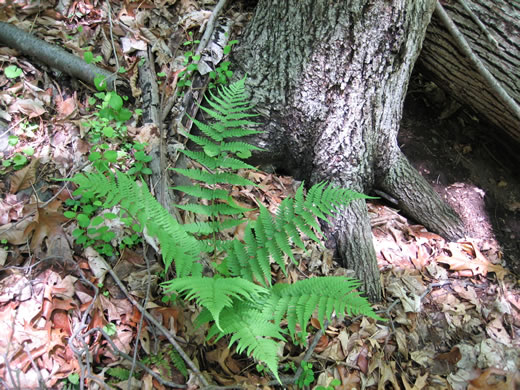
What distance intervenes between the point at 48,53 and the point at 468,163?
3.80m

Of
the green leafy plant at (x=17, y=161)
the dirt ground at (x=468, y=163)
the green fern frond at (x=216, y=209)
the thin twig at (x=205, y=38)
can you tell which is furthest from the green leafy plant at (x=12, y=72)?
the dirt ground at (x=468, y=163)

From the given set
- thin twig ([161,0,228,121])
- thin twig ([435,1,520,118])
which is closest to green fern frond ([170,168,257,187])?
thin twig ([161,0,228,121])

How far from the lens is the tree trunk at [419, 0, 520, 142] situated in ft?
9.98

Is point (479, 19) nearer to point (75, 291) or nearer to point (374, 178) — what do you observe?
point (374, 178)

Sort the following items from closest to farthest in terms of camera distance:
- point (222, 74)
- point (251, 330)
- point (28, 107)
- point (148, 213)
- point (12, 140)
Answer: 1. point (251, 330)
2. point (148, 213)
3. point (12, 140)
4. point (28, 107)
5. point (222, 74)

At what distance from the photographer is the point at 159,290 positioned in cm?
223

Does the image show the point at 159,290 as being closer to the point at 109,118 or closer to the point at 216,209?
the point at 216,209

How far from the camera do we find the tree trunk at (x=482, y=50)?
3.04m

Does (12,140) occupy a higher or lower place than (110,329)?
higher

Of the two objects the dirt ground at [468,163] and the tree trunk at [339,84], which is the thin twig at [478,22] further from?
the dirt ground at [468,163]

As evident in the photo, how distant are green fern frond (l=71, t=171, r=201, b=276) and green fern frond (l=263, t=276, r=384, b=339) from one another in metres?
Answer: 0.46

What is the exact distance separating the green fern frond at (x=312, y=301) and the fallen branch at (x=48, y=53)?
78.2 inches

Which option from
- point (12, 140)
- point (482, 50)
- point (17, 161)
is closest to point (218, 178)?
point (17, 161)

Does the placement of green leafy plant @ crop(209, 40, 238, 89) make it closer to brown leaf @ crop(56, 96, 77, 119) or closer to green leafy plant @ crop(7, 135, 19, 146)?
brown leaf @ crop(56, 96, 77, 119)
